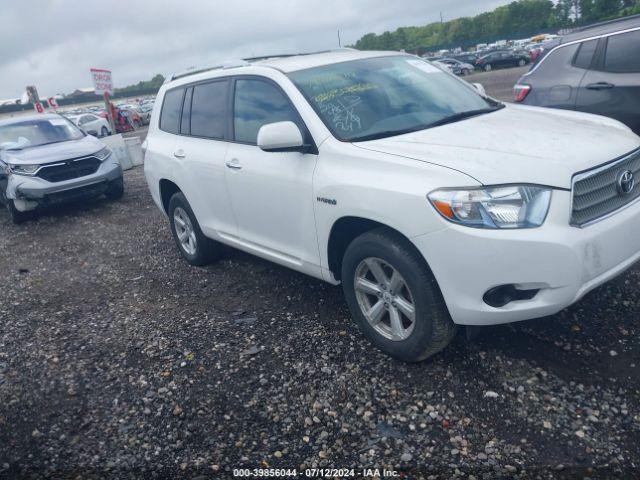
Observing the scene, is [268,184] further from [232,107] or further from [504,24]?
[504,24]

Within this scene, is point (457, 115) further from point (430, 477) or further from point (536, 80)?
point (536, 80)

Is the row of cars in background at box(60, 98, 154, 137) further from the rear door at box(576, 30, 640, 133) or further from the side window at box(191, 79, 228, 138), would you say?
the rear door at box(576, 30, 640, 133)

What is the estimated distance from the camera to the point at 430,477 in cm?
259

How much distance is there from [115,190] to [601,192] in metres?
8.75

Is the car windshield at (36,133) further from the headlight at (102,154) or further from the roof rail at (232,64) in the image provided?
the roof rail at (232,64)

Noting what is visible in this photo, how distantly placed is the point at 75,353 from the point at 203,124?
2.20 metres

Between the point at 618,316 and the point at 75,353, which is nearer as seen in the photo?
the point at 618,316

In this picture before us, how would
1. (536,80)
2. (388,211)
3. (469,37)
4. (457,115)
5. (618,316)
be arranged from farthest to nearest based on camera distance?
(469,37)
(536,80)
(457,115)
(618,316)
(388,211)

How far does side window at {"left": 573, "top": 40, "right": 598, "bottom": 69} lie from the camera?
20.2 feet

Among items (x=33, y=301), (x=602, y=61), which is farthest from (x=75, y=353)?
(x=602, y=61)

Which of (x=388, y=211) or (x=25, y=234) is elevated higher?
(x=388, y=211)

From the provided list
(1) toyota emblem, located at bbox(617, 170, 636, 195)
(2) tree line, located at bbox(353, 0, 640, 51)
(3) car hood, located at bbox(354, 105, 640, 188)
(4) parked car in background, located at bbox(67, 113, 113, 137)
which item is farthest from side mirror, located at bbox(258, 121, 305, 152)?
(2) tree line, located at bbox(353, 0, 640, 51)

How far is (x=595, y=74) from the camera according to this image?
6.09 meters

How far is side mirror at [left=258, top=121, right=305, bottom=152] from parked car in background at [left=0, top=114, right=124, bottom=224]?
6765 millimetres
